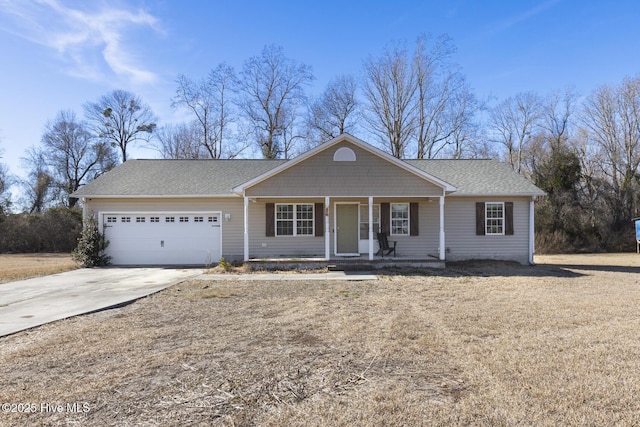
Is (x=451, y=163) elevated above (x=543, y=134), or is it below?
below

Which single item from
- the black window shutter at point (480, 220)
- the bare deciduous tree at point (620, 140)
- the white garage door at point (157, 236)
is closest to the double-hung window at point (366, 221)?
the black window shutter at point (480, 220)

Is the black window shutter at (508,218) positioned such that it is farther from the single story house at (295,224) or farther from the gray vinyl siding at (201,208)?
the gray vinyl siding at (201,208)

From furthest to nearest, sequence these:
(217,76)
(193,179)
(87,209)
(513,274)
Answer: (217,76)
(193,179)
(87,209)
(513,274)

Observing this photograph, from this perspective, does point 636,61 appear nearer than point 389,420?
No

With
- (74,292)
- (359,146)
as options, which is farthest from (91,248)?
(359,146)

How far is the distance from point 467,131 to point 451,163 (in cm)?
1589

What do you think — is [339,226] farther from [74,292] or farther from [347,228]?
[74,292]

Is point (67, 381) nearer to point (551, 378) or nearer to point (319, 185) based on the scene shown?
point (551, 378)

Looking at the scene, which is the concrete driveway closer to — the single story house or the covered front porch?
the single story house

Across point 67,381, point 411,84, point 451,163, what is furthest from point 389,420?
point 411,84

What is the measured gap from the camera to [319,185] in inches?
516

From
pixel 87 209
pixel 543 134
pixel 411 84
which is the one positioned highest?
pixel 411 84

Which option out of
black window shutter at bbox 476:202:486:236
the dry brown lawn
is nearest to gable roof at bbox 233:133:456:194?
black window shutter at bbox 476:202:486:236

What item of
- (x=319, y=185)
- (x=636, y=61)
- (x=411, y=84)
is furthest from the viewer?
(x=411, y=84)
